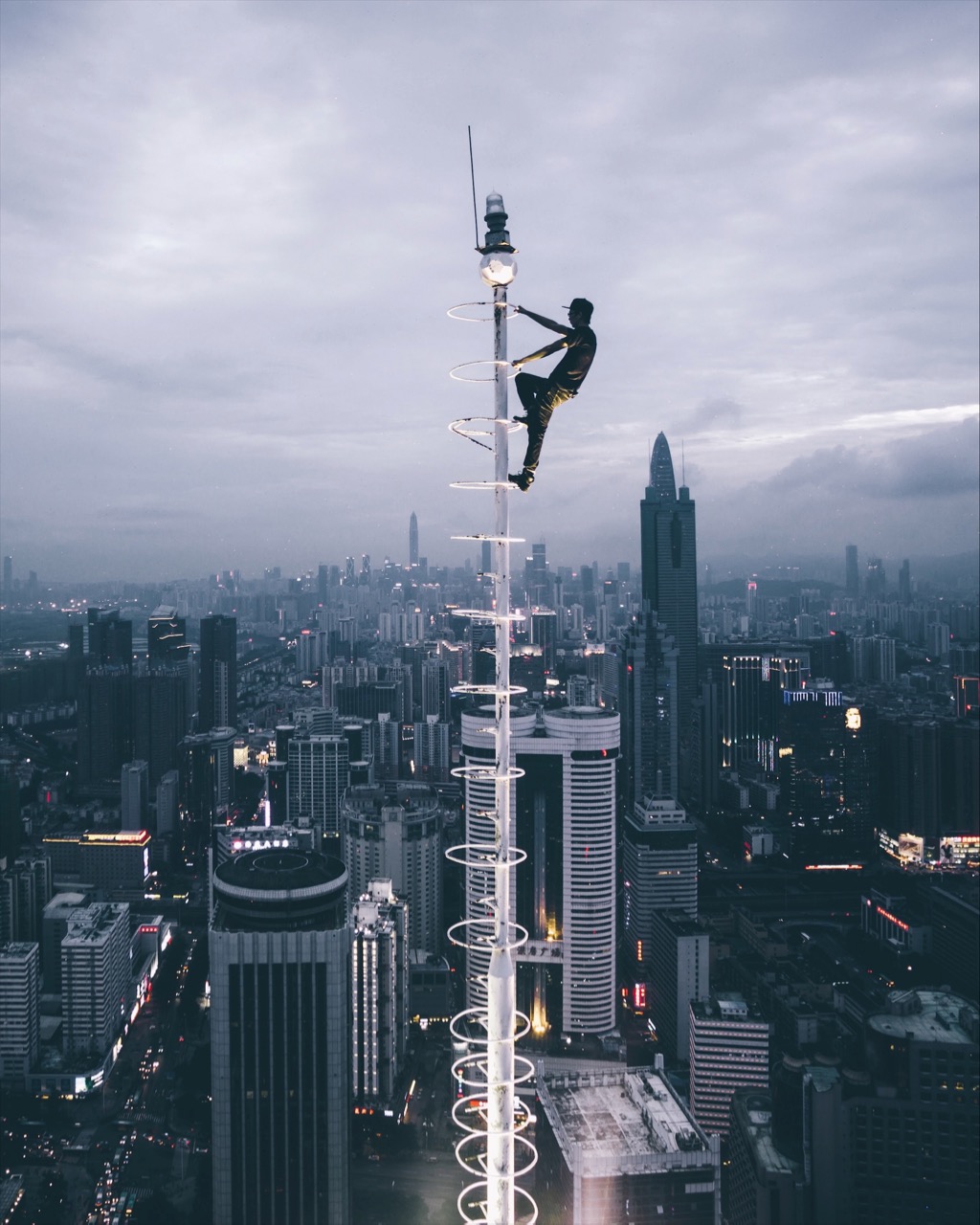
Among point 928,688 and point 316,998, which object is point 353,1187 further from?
point 928,688

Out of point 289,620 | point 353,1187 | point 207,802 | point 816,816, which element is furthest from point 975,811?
point 289,620

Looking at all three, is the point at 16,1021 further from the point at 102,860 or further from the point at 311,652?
the point at 311,652

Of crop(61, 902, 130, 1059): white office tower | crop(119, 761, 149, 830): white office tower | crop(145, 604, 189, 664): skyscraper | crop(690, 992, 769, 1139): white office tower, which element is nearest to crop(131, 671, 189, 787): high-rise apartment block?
crop(145, 604, 189, 664): skyscraper

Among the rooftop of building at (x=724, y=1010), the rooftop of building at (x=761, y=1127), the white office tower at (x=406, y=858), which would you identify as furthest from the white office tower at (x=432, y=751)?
the rooftop of building at (x=761, y=1127)

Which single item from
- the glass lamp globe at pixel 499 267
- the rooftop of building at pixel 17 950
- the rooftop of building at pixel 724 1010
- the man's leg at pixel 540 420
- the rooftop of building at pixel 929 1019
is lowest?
the rooftop of building at pixel 724 1010

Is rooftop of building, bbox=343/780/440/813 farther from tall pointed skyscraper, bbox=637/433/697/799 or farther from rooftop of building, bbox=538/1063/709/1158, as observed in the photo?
tall pointed skyscraper, bbox=637/433/697/799

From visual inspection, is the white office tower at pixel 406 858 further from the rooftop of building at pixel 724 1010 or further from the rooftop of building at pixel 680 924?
the rooftop of building at pixel 724 1010

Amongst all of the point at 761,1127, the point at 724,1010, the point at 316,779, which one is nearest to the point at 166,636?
the point at 316,779
